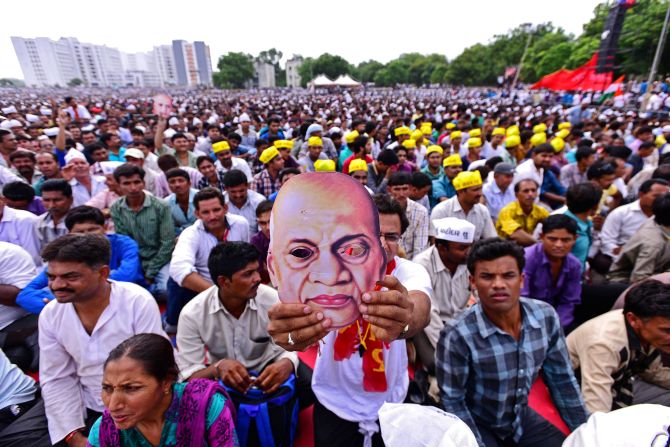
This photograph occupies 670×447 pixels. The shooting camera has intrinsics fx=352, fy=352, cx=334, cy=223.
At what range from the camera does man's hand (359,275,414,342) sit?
1201mm

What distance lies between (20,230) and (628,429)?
4.85 m

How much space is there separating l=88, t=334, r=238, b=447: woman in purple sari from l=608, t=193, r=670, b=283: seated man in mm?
3575

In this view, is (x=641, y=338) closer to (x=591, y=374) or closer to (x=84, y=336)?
(x=591, y=374)

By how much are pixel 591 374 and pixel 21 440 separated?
11.7 ft

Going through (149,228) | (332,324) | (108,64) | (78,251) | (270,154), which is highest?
(108,64)

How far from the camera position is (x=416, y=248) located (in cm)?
398

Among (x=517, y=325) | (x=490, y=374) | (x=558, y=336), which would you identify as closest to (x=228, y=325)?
(x=490, y=374)

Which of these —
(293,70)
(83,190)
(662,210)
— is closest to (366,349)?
(662,210)

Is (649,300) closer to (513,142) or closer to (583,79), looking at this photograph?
(513,142)

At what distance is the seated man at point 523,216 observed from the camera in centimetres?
393

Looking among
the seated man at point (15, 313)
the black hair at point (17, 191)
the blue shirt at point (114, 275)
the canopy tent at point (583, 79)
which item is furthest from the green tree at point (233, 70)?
the seated man at point (15, 313)

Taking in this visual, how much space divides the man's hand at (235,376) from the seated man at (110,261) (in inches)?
60.2

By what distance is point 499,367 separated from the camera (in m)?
1.89

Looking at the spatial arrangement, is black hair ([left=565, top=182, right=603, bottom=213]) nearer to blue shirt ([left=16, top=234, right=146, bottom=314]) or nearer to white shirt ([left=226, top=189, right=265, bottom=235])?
white shirt ([left=226, top=189, right=265, bottom=235])
